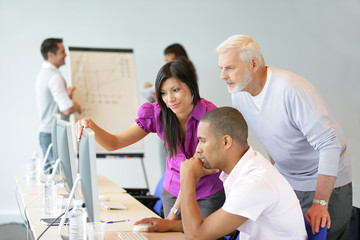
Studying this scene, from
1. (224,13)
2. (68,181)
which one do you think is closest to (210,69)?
(224,13)

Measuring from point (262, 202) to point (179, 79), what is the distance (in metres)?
0.92

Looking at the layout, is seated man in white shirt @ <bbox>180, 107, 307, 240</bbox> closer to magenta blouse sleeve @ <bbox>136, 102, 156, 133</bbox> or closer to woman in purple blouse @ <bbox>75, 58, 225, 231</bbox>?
woman in purple blouse @ <bbox>75, 58, 225, 231</bbox>

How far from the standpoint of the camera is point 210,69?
5387mm

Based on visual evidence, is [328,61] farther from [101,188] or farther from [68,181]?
[68,181]

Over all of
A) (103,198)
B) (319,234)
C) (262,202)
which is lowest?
(103,198)

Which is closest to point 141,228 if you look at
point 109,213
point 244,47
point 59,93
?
point 109,213

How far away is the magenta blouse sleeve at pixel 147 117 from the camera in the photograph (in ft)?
8.16

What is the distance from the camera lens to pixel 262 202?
156cm

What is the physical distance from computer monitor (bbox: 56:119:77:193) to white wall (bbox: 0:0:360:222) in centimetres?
285

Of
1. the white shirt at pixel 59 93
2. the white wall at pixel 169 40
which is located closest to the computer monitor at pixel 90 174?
the white shirt at pixel 59 93

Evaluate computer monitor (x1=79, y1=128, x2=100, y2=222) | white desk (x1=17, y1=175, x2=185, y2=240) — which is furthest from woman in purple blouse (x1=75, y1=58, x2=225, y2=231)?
computer monitor (x1=79, y1=128, x2=100, y2=222)

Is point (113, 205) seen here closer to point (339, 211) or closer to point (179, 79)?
point (179, 79)

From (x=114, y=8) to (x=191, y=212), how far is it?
13.4 feet

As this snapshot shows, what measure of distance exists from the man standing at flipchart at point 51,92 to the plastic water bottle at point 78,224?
274 cm
